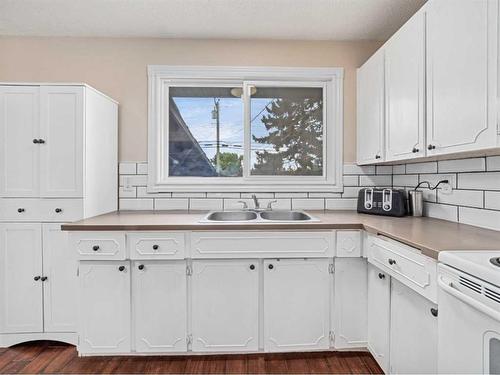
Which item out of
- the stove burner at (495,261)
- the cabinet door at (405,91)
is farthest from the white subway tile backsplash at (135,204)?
the stove burner at (495,261)

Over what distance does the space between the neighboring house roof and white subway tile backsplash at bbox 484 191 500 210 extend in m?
1.90

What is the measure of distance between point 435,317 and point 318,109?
1.89m

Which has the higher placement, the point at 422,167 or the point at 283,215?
the point at 422,167

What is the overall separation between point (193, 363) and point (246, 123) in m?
1.84

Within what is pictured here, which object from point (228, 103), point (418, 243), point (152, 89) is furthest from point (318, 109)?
point (418, 243)

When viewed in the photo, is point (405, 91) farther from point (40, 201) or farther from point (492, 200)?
point (40, 201)

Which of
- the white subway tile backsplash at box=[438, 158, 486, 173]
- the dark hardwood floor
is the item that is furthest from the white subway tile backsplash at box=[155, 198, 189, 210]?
the white subway tile backsplash at box=[438, 158, 486, 173]

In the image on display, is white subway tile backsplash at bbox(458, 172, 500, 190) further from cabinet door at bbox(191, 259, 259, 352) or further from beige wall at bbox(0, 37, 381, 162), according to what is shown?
cabinet door at bbox(191, 259, 259, 352)

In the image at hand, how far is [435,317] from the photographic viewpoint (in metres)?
1.32

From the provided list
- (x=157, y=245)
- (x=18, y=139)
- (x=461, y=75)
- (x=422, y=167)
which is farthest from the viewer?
(x=422, y=167)

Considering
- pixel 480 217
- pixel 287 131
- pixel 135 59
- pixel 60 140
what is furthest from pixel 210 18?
pixel 480 217

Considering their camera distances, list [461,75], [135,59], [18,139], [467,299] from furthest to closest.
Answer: [135,59] → [18,139] → [461,75] → [467,299]

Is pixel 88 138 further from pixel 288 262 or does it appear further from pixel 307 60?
pixel 307 60

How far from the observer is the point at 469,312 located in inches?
39.4
